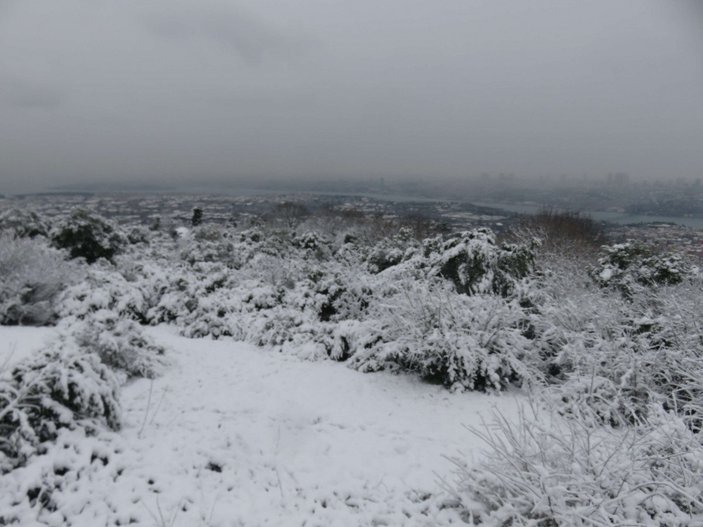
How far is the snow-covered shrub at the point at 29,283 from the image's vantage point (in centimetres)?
750

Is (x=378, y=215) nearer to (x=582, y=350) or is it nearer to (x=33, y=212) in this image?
(x=33, y=212)

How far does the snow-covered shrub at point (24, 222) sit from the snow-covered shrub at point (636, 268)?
20.5m

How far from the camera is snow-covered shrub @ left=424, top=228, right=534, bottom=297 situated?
8.40m

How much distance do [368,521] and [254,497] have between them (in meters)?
1.02

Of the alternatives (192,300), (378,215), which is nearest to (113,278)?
(192,300)

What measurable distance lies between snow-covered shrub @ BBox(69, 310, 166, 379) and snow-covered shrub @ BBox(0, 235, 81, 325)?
2.96 m

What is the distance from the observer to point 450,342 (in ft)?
19.0

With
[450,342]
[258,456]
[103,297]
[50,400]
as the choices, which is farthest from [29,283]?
[450,342]

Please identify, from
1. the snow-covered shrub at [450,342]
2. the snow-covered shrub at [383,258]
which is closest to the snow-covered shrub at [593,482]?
the snow-covered shrub at [450,342]

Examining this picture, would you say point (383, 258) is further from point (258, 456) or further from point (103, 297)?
point (258, 456)

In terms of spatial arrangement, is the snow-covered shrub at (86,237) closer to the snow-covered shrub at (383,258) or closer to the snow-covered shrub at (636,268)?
the snow-covered shrub at (383,258)

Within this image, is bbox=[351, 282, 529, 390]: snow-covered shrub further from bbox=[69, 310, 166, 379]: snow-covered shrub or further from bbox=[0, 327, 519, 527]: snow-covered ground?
bbox=[69, 310, 166, 379]: snow-covered shrub

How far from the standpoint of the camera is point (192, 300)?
30.3ft

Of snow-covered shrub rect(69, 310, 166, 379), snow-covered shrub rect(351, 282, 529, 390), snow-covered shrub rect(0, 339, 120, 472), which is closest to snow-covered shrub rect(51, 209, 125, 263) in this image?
snow-covered shrub rect(69, 310, 166, 379)
